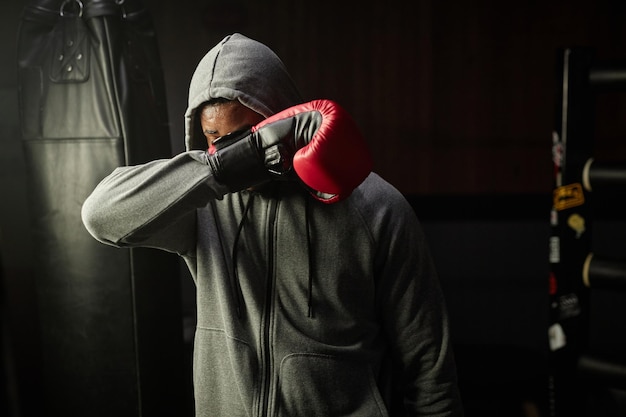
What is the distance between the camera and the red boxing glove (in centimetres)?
100

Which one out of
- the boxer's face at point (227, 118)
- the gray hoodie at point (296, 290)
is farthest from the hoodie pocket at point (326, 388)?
the boxer's face at point (227, 118)

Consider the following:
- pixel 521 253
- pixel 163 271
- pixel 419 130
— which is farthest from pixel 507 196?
pixel 163 271

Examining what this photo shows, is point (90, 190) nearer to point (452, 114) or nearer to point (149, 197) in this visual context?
point (149, 197)

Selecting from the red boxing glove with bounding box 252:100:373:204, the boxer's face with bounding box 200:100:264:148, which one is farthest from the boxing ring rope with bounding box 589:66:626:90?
the boxer's face with bounding box 200:100:264:148

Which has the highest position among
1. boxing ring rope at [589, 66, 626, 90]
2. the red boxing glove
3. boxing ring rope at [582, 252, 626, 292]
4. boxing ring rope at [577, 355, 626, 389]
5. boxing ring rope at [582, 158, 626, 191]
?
boxing ring rope at [589, 66, 626, 90]

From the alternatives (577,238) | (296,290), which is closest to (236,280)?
(296,290)

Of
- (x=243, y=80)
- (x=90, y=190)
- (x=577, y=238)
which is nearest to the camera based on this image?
(x=243, y=80)

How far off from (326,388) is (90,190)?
960 millimetres

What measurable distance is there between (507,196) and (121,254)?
1.89 metres

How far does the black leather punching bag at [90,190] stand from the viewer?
1647 mm

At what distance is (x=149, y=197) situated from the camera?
1086 mm

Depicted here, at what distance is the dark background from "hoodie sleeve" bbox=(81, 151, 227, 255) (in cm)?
145

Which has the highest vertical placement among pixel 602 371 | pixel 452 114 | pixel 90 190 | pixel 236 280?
pixel 452 114

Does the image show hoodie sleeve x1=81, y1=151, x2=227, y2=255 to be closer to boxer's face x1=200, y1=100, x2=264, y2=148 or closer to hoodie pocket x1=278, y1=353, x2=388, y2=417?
boxer's face x1=200, y1=100, x2=264, y2=148
